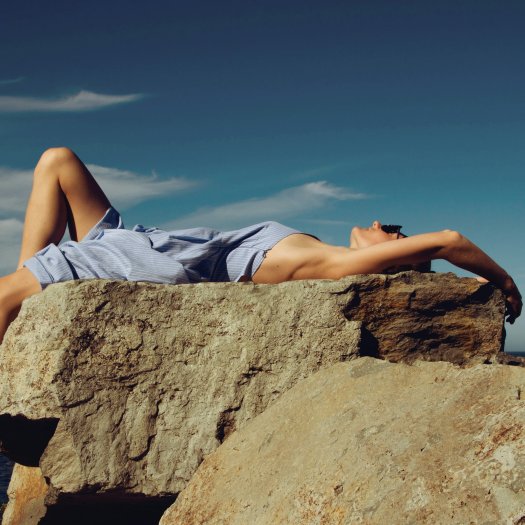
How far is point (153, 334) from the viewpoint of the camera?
3744 millimetres

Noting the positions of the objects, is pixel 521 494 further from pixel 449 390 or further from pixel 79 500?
pixel 79 500

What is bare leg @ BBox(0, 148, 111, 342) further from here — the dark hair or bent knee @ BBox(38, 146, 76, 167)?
the dark hair

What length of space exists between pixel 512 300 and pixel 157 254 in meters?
2.20

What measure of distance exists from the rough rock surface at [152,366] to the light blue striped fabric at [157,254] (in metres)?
0.40

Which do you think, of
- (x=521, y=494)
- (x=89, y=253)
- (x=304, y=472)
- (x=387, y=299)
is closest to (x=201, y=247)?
(x=89, y=253)

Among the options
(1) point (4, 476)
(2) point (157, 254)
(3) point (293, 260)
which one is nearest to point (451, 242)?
(3) point (293, 260)

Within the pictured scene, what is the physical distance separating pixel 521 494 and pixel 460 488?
21 centimetres

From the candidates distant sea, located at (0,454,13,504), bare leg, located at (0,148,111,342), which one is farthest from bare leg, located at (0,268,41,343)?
distant sea, located at (0,454,13,504)

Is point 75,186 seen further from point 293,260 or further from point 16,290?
point 293,260

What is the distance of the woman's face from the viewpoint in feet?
15.1

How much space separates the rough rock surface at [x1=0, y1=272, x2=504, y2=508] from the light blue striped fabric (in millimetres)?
397

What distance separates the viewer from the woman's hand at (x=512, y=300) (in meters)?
4.27

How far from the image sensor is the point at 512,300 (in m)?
4.31

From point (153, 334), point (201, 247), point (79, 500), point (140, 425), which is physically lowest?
point (79, 500)
